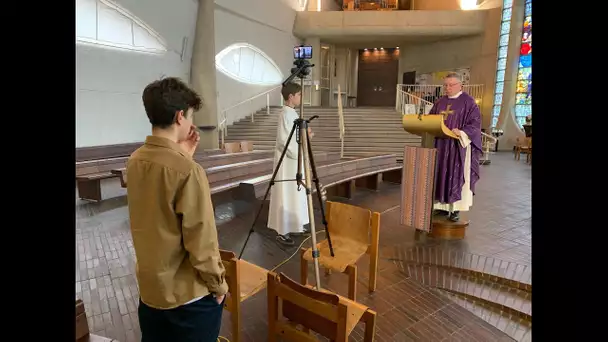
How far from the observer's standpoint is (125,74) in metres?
7.29

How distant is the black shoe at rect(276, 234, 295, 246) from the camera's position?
3.63 m

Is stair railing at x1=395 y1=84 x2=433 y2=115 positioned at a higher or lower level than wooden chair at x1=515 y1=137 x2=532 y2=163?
higher

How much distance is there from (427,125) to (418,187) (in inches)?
25.3

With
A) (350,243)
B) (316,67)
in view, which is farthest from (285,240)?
(316,67)

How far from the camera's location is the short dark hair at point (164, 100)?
4.08 feet

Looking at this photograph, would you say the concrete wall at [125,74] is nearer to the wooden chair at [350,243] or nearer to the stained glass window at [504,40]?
the wooden chair at [350,243]

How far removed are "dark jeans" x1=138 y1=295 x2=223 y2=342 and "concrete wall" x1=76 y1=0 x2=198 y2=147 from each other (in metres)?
6.01

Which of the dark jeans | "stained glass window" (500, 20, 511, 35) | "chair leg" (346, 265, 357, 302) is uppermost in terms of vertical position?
"stained glass window" (500, 20, 511, 35)

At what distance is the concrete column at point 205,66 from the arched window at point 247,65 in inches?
54.8

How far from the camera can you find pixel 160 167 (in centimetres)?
119

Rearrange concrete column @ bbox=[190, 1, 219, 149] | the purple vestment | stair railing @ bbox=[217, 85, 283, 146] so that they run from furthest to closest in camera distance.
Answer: stair railing @ bbox=[217, 85, 283, 146] < concrete column @ bbox=[190, 1, 219, 149] < the purple vestment

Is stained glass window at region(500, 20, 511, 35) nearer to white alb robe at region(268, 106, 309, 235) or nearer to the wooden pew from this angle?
white alb robe at region(268, 106, 309, 235)

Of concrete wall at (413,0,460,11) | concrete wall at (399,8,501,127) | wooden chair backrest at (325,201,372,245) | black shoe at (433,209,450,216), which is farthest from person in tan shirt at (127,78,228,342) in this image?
concrete wall at (413,0,460,11)

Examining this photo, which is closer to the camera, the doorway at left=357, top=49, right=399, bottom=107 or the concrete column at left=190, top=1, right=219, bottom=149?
the concrete column at left=190, top=1, right=219, bottom=149
